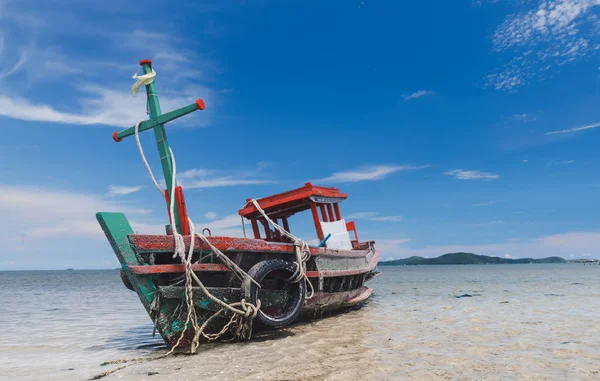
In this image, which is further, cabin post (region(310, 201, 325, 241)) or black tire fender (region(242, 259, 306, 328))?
cabin post (region(310, 201, 325, 241))

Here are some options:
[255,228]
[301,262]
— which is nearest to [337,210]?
[255,228]

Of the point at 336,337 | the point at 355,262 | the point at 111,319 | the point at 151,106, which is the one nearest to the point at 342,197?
the point at 355,262

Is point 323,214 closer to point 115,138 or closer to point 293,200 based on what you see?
point 293,200

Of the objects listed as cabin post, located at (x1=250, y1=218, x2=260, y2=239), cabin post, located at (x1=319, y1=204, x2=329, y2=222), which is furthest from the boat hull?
cabin post, located at (x1=250, y1=218, x2=260, y2=239)

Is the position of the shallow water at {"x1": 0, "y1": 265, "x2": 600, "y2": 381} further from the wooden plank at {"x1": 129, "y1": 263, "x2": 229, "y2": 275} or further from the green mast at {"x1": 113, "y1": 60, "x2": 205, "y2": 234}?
the green mast at {"x1": 113, "y1": 60, "x2": 205, "y2": 234}

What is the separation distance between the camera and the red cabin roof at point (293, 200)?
10.8 m

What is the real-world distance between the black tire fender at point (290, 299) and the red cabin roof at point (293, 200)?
3057mm

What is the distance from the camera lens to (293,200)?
10.8 metres

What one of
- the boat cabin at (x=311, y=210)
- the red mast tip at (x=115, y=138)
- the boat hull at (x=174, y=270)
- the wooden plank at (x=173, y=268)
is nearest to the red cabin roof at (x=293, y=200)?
the boat cabin at (x=311, y=210)

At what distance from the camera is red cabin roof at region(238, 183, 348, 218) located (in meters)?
10.8

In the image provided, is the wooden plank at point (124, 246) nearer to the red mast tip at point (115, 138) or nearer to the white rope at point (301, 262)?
the red mast tip at point (115, 138)

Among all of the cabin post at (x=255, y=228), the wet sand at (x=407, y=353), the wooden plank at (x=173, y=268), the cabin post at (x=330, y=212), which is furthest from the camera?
the cabin post at (x=255, y=228)

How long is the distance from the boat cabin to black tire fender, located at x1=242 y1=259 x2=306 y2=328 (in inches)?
85.3

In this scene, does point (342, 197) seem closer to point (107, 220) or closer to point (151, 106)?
point (151, 106)
